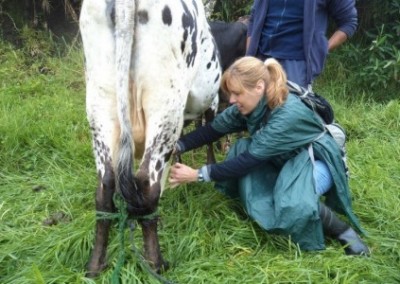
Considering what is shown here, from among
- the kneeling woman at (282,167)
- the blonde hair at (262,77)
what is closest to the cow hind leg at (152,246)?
the kneeling woman at (282,167)

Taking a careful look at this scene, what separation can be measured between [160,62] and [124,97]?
0.21 meters

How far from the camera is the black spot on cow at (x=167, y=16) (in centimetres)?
240

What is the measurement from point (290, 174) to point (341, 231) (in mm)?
410

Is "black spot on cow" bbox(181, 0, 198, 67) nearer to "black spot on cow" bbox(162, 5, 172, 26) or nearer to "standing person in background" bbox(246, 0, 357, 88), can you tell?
"black spot on cow" bbox(162, 5, 172, 26)

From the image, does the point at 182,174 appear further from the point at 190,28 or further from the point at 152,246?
the point at 190,28

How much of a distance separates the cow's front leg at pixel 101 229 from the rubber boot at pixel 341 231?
1106mm

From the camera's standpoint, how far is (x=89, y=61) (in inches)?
97.0

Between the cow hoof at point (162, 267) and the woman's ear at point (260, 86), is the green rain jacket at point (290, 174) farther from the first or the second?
the cow hoof at point (162, 267)

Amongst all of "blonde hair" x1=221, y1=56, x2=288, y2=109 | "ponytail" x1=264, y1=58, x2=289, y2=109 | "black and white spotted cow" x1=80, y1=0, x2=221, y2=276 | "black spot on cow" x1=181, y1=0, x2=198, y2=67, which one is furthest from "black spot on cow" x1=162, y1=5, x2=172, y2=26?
"ponytail" x1=264, y1=58, x2=289, y2=109

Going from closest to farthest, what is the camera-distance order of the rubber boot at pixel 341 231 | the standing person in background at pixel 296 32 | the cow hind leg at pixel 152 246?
the cow hind leg at pixel 152 246, the rubber boot at pixel 341 231, the standing person in background at pixel 296 32

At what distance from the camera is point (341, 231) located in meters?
3.02

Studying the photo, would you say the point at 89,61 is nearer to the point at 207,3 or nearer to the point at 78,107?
the point at 207,3

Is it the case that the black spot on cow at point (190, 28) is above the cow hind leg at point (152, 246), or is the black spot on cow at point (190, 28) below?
above

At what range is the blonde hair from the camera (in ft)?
9.31
